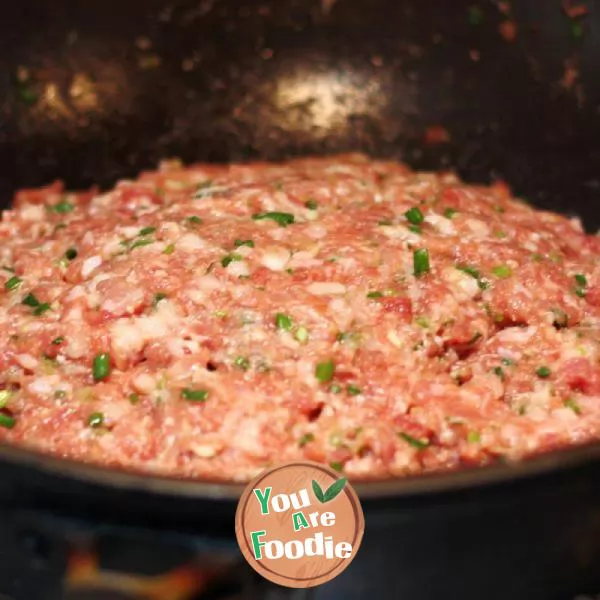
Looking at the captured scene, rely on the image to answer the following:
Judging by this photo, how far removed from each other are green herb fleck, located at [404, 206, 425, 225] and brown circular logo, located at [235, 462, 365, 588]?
1.00m

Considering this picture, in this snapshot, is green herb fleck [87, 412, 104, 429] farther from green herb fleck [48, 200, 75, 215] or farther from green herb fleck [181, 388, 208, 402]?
green herb fleck [48, 200, 75, 215]

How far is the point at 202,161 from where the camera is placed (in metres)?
2.89

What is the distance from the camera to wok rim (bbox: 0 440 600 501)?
1.19 meters

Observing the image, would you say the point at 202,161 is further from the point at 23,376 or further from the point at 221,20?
the point at 23,376

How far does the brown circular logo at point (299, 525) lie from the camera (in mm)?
1308

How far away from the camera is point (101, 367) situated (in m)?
1.81

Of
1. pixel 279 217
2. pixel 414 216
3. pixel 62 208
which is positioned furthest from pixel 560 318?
pixel 62 208

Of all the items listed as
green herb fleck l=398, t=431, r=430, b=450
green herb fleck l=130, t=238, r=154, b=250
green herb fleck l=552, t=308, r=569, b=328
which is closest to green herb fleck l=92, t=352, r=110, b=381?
green herb fleck l=130, t=238, r=154, b=250

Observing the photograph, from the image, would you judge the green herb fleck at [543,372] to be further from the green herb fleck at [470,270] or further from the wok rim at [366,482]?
the wok rim at [366,482]

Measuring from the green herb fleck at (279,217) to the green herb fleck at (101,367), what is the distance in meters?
0.62

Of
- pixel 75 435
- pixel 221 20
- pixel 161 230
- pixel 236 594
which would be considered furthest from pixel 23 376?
pixel 221 20

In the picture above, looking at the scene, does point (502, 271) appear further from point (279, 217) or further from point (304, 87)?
point (304, 87)

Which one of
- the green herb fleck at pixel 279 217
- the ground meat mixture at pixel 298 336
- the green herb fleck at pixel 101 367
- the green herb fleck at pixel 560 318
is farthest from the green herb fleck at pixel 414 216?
the green herb fleck at pixel 101 367

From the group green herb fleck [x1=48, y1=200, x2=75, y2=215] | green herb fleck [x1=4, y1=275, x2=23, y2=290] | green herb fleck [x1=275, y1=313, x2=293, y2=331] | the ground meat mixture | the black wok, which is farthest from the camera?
the black wok
